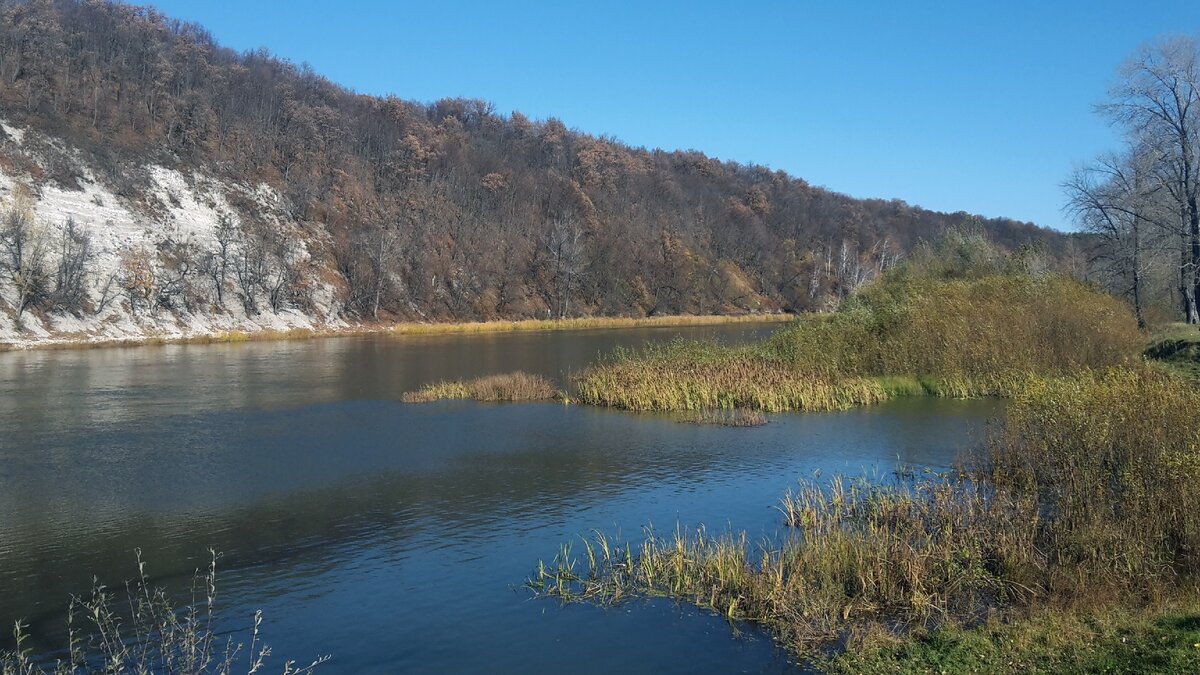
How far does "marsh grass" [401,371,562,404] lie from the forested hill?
3394 centimetres

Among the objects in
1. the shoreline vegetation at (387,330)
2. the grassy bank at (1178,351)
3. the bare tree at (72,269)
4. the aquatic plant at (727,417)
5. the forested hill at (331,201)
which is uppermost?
the forested hill at (331,201)

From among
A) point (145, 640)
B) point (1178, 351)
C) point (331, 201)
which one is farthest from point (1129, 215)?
point (331, 201)

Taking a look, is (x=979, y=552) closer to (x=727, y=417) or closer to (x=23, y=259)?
(x=727, y=417)

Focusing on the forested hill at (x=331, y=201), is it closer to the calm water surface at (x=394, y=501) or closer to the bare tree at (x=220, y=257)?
the bare tree at (x=220, y=257)

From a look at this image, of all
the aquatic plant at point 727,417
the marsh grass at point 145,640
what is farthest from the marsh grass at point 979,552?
the aquatic plant at point 727,417

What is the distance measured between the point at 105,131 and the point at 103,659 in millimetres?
73679

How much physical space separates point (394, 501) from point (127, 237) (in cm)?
5526

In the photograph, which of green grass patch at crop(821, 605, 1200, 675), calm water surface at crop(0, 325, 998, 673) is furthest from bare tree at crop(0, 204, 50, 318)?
green grass patch at crop(821, 605, 1200, 675)

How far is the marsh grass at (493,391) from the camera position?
29.5 meters

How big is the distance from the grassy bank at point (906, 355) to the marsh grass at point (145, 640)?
1765 centimetres

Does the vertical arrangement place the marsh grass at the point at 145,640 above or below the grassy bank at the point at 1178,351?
below

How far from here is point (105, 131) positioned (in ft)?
231

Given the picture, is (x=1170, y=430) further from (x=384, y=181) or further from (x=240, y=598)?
(x=384, y=181)

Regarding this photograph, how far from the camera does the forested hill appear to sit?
206 ft
